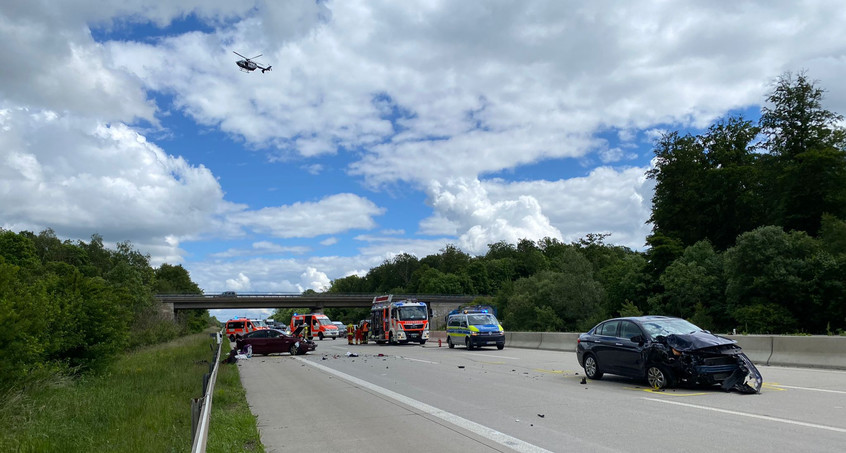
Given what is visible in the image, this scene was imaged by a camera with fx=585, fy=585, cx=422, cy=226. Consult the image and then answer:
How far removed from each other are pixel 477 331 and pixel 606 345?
51.7ft

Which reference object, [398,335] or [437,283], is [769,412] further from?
[437,283]

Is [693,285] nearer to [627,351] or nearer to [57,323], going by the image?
[627,351]

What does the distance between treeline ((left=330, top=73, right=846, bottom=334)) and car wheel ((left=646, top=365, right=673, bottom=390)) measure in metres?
26.3

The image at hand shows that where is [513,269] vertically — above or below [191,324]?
A: above

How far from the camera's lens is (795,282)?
3728 centimetres

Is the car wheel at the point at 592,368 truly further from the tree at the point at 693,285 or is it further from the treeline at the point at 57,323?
the tree at the point at 693,285

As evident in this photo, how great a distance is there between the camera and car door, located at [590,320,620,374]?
13.7 meters

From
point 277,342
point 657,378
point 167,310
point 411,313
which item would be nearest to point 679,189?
point 411,313

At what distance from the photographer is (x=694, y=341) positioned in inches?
453

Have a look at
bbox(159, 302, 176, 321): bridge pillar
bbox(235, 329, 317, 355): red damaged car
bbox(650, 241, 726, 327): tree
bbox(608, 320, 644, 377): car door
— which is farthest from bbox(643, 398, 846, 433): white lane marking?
bbox(159, 302, 176, 321): bridge pillar

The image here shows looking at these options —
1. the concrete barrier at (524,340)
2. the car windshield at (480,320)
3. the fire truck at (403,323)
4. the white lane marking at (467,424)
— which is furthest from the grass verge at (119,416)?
the fire truck at (403,323)

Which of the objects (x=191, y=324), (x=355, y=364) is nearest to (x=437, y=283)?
(x=191, y=324)

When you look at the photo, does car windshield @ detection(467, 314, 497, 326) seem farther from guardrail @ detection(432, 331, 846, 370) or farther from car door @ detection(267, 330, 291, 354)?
guardrail @ detection(432, 331, 846, 370)

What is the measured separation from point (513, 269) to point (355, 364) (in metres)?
128
